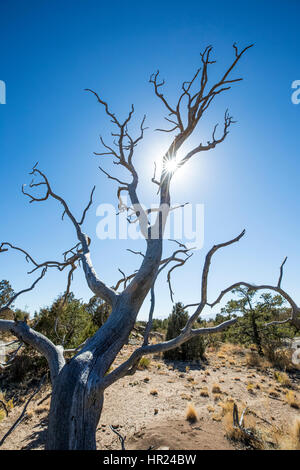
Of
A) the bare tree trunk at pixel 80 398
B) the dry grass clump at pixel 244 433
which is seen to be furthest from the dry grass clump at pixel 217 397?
the bare tree trunk at pixel 80 398

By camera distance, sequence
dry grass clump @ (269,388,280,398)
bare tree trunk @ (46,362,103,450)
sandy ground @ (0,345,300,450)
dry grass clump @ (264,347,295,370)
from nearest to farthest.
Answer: bare tree trunk @ (46,362,103,450), sandy ground @ (0,345,300,450), dry grass clump @ (269,388,280,398), dry grass clump @ (264,347,295,370)

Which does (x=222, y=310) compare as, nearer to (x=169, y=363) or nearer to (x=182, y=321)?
(x=182, y=321)

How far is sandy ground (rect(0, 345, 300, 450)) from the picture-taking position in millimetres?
4262

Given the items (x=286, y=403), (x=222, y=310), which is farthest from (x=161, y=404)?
(x=222, y=310)

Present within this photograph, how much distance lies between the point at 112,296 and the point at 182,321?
13.4 m

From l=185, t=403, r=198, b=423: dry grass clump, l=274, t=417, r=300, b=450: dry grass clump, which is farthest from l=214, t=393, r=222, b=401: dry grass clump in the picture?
l=274, t=417, r=300, b=450: dry grass clump

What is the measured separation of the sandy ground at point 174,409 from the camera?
426 centimetres

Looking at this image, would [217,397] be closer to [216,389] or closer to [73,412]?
[216,389]

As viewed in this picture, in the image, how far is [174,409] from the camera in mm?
6027

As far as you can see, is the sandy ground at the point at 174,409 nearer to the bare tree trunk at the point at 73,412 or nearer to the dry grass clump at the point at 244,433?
the dry grass clump at the point at 244,433

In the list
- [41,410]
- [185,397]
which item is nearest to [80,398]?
[41,410]

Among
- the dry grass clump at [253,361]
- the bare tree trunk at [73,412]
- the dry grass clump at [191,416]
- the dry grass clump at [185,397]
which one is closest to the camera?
the bare tree trunk at [73,412]

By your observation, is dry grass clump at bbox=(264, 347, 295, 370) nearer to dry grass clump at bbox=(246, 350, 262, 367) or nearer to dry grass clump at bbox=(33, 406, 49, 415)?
dry grass clump at bbox=(246, 350, 262, 367)

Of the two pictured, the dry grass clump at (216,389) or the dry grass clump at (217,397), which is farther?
the dry grass clump at (216,389)
